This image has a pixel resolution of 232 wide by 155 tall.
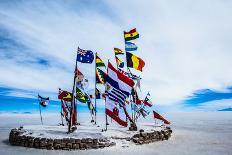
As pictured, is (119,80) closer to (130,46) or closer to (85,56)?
(85,56)

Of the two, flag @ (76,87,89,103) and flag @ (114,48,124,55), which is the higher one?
flag @ (114,48,124,55)

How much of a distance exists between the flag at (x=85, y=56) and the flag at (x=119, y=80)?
205cm

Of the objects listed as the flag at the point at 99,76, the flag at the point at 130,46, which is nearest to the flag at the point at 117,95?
the flag at the point at 130,46

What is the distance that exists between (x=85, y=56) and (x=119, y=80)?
4290 mm

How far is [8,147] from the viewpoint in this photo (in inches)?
1072

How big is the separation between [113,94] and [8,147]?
11.2 meters

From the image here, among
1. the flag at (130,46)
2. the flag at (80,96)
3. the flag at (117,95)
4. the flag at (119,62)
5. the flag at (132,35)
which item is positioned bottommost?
the flag at (117,95)

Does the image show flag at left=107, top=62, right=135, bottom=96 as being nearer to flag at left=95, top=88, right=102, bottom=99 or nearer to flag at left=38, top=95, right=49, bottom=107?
flag at left=95, top=88, right=102, bottom=99

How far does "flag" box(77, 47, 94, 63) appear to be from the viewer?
94.3 ft

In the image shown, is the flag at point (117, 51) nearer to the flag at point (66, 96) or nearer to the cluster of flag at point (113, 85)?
the cluster of flag at point (113, 85)

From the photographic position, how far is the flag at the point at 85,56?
28.8 metres

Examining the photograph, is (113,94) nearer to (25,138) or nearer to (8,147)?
(25,138)

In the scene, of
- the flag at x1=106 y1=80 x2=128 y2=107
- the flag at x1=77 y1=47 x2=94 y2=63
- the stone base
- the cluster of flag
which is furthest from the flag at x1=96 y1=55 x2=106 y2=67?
the stone base

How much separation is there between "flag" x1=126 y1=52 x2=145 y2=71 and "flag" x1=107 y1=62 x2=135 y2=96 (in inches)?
200
